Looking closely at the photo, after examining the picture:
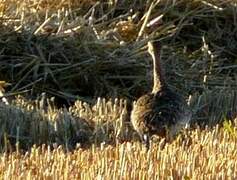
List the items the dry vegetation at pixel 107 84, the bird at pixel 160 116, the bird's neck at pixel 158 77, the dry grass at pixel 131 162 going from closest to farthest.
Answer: the dry grass at pixel 131 162, the dry vegetation at pixel 107 84, the bird at pixel 160 116, the bird's neck at pixel 158 77

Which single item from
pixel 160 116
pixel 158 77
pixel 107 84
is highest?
pixel 158 77

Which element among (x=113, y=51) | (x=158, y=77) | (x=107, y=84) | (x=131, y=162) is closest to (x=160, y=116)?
(x=158, y=77)

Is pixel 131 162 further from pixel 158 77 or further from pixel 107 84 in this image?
pixel 107 84

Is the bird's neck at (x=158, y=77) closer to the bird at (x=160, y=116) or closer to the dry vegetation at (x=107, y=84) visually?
the bird at (x=160, y=116)

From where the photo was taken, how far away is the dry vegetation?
18.9ft

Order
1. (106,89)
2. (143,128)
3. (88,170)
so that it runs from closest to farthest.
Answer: (88,170), (143,128), (106,89)

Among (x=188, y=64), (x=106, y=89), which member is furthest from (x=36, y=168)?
(x=188, y=64)

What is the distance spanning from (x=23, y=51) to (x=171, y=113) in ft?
8.76

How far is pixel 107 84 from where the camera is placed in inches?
354

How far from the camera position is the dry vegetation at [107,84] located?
5762 millimetres

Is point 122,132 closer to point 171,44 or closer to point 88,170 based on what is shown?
point 88,170

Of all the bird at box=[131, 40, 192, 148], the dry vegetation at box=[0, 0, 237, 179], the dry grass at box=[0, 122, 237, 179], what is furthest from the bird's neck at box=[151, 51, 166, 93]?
the dry grass at box=[0, 122, 237, 179]

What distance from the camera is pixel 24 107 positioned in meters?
7.58

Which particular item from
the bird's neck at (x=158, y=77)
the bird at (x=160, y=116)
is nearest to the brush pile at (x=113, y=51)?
the bird's neck at (x=158, y=77)
